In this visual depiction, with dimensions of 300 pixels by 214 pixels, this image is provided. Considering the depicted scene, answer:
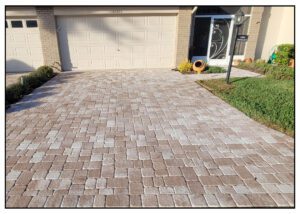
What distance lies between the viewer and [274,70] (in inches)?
325

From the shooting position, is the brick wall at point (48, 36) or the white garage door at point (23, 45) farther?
the white garage door at point (23, 45)

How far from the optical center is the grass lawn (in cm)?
431

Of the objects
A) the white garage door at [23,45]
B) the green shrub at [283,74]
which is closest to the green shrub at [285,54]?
the green shrub at [283,74]

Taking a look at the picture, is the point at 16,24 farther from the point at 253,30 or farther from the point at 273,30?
the point at 273,30

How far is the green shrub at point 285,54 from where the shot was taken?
33.7 ft

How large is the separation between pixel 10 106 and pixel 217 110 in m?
5.42

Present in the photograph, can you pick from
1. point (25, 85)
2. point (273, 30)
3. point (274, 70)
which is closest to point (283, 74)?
point (274, 70)

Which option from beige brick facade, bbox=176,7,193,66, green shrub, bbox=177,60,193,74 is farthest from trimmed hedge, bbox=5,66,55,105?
beige brick facade, bbox=176,7,193,66

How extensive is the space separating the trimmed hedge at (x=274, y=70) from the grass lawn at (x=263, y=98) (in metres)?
0.44

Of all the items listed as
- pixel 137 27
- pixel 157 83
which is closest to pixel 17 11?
pixel 137 27

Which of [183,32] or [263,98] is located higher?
[183,32]

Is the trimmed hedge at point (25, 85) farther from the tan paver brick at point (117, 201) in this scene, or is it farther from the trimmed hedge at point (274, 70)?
the trimmed hedge at point (274, 70)

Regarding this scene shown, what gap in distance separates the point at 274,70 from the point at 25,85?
9322mm
